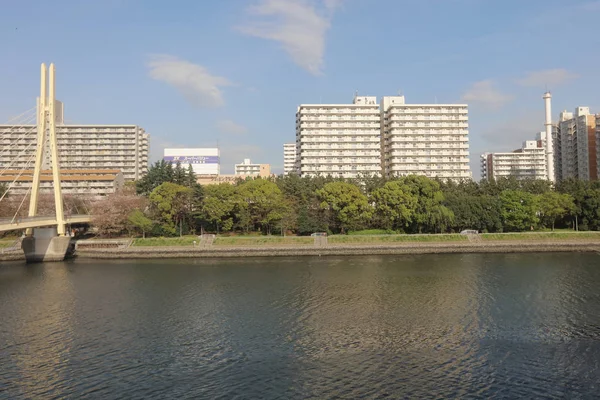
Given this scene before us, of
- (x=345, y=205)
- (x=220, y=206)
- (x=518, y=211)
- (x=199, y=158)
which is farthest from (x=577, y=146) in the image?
(x=220, y=206)

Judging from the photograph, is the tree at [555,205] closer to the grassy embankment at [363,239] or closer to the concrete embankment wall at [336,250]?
the grassy embankment at [363,239]

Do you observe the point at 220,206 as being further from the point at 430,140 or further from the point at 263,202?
the point at 430,140

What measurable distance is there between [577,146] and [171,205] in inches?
3446

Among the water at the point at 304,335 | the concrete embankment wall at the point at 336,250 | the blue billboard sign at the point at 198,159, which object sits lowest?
the water at the point at 304,335

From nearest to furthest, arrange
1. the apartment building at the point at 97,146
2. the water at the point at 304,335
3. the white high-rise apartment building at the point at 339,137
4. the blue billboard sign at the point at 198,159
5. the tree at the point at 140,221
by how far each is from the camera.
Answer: the water at the point at 304,335
the tree at the point at 140,221
the white high-rise apartment building at the point at 339,137
the apartment building at the point at 97,146
the blue billboard sign at the point at 198,159

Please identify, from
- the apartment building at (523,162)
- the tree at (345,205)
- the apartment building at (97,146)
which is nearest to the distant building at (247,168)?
the apartment building at (97,146)

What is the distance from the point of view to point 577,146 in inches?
3711

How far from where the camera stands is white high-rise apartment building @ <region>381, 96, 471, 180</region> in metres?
79.1

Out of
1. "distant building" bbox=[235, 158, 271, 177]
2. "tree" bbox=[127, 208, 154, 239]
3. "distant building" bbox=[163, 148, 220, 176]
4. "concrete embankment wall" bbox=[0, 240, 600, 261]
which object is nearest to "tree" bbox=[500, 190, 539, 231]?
"concrete embankment wall" bbox=[0, 240, 600, 261]

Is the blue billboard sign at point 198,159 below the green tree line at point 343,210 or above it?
above

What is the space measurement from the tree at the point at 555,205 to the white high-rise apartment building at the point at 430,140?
29631 mm

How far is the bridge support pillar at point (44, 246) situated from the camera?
3881 centimetres

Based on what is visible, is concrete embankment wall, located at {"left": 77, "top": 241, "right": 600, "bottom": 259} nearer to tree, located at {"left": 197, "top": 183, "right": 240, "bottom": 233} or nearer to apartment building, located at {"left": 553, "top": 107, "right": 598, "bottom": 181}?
tree, located at {"left": 197, "top": 183, "right": 240, "bottom": 233}

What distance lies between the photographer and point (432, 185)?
48.2 metres
